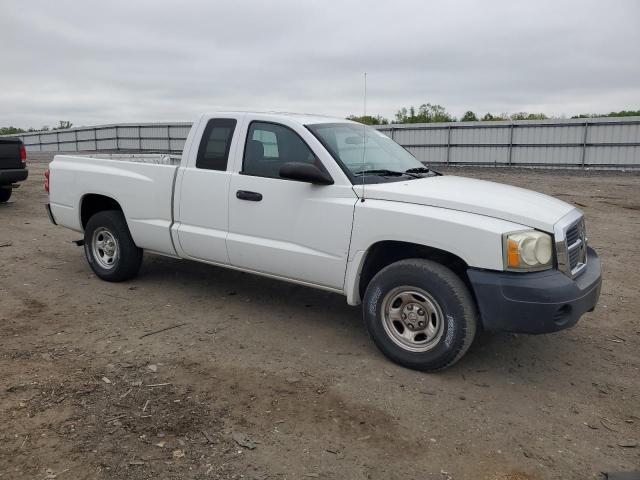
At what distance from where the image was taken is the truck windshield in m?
4.69

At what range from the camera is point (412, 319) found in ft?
13.6

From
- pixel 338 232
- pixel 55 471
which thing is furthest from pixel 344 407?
pixel 55 471

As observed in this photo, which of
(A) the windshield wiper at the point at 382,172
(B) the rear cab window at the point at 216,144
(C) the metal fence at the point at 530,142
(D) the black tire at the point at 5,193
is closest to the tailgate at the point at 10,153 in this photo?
(D) the black tire at the point at 5,193

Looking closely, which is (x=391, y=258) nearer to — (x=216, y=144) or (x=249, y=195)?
(x=249, y=195)

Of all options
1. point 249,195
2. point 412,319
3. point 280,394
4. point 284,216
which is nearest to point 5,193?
point 249,195

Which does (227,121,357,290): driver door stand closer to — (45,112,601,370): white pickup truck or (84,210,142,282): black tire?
(45,112,601,370): white pickup truck

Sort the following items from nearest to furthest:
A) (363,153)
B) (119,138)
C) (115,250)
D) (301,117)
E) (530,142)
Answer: (363,153) → (301,117) → (115,250) → (530,142) → (119,138)

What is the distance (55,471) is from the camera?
2912 mm

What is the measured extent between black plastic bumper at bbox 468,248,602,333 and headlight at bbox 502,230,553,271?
6 cm

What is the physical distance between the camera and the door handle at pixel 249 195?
4895 mm

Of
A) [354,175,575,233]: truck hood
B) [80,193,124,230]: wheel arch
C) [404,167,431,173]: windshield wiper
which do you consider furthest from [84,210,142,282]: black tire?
[404,167,431,173]: windshield wiper

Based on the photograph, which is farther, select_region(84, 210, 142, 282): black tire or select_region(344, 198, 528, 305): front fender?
select_region(84, 210, 142, 282): black tire

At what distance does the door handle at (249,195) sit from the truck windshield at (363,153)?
73 centimetres

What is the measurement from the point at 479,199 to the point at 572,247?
2.51 feet
